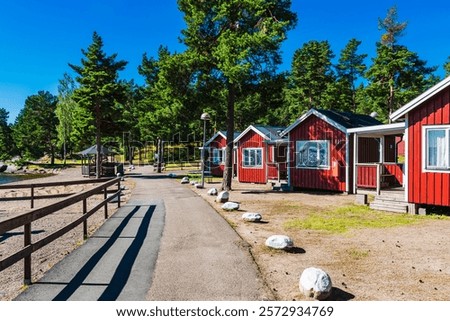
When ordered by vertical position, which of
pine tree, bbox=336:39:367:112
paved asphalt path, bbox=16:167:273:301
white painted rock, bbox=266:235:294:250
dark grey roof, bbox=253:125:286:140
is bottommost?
paved asphalt path, bbox=16:167:273:301

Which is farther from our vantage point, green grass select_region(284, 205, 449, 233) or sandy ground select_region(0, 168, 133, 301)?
green grass select_region(284, 205, 449, 233)

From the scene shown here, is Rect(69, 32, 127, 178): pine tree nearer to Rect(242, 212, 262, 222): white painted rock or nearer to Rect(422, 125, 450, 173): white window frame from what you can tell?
Rect(242, 212, 262, 222): white painted rock

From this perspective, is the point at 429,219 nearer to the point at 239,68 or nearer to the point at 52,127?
the point at 239,68

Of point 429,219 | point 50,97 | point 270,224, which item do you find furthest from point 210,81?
point 50,97

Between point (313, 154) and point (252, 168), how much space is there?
7079mm

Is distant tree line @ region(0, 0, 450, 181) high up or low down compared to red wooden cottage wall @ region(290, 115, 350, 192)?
up

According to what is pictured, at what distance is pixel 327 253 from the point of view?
770 centimetres

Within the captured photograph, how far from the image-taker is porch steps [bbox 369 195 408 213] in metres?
13.5

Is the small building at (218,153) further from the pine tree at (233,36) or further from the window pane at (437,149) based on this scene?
the window pane at (437,149)

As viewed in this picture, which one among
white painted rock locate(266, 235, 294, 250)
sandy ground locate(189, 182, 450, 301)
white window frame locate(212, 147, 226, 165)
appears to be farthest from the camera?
white window frame locate(212, 147, 226, 165)

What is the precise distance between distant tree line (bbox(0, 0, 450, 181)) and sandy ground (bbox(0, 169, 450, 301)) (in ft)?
32.5

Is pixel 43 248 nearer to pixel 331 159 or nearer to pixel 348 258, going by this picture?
pixel 348 258

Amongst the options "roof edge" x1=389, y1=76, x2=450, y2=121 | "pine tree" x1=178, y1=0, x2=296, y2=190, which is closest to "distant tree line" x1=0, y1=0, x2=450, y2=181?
"pine tree" x1=178, y1=0, x2=296, y2=190
